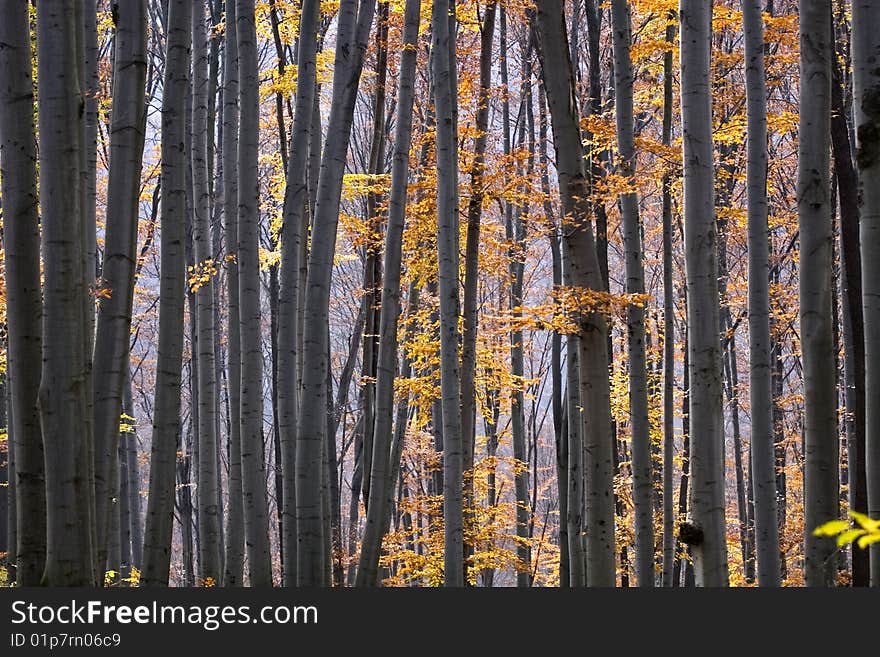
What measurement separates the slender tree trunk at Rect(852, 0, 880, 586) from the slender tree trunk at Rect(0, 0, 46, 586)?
3.91 metres

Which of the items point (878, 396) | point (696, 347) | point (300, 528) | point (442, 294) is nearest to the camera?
point (878, 396)

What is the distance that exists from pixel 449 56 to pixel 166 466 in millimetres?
4703

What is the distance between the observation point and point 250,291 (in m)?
7.75

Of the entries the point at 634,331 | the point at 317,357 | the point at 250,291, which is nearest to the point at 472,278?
the point at 634,331

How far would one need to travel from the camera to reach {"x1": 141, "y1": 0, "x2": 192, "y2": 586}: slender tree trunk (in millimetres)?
6004

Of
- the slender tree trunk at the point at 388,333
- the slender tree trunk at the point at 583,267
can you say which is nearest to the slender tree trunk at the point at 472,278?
the slender tree trunk at the point at 388,333

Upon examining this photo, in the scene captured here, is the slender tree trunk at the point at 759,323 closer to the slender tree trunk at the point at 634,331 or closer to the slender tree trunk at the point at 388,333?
the slender tree trunk at the point at 634,331

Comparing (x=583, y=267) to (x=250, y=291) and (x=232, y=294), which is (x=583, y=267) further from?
(x=232, y=294)

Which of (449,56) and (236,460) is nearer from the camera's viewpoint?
(449,56)

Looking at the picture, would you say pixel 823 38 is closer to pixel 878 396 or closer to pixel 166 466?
pixel 878 396

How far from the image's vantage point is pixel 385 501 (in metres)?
9.02

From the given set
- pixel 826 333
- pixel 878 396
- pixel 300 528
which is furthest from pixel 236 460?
pixel 878 396

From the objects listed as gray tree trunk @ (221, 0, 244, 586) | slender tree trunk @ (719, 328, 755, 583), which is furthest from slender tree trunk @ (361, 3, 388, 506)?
slender tree trunk @ (719, 328, 755, 583)

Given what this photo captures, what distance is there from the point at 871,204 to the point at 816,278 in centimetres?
133
